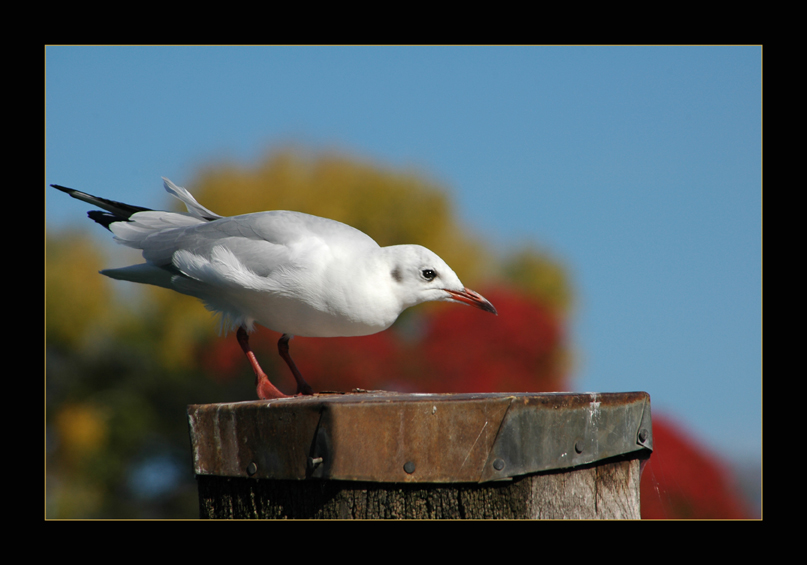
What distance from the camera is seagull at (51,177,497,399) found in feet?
11.9

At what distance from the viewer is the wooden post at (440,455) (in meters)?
2.26

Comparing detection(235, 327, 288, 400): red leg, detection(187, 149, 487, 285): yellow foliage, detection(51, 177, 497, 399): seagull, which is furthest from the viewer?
detection(187, 149, 487, 285): yellow foliage

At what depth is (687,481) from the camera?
31.9ft

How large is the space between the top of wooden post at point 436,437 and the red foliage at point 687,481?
23.6 ft

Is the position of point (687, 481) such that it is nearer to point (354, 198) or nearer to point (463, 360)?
point (463, 360)

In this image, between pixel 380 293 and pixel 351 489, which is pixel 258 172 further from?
pixel 351 489

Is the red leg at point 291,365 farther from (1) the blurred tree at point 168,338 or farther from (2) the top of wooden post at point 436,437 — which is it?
(1) the blurred tree at point 168,338

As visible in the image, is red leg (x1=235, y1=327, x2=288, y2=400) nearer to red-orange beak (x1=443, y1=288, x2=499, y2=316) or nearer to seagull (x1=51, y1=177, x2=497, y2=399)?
seagull (x1=51, y1=177, x2=497, y2=399)

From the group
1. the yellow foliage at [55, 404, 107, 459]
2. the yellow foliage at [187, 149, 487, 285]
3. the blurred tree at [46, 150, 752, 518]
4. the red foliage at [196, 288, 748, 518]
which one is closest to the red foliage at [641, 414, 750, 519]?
the red foliage at [196, 288, 748, 518]

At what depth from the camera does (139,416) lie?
48.0ft

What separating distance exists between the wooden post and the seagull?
46.6 inches

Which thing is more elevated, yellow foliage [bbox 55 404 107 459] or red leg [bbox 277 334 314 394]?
red leg [bbox 277 334 314 394]

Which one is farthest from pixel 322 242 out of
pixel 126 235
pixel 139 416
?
pixel 139 416

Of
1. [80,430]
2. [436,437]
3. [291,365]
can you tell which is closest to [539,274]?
[80,430]
